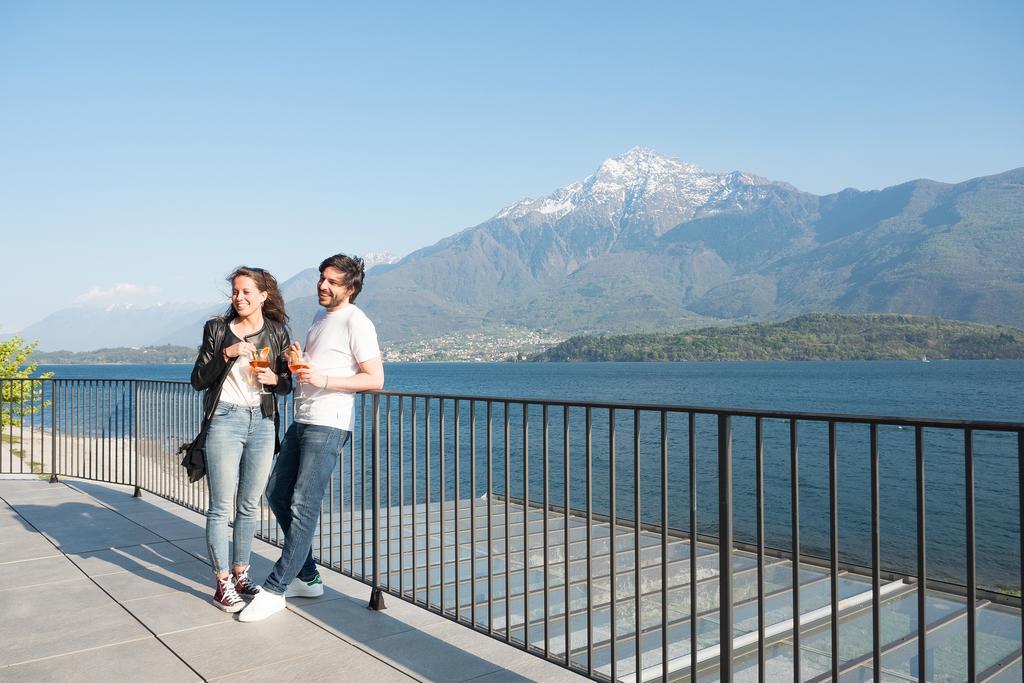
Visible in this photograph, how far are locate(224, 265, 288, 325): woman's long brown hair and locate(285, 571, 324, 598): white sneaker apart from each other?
1.45 metres

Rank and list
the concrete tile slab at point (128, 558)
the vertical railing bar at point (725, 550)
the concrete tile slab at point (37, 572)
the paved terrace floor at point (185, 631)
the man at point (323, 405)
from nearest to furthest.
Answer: the vertical railing bar at point (725, 550)
the paved terrace floor at point (185, 631)
the man at point (323, 405)
the concrete tile slab at point (37, 572)
the concrete tile slab at point (128, 558)

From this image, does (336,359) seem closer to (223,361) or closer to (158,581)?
(223,361)

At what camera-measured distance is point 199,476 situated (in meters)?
3.92

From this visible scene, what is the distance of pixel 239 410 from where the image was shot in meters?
3.88

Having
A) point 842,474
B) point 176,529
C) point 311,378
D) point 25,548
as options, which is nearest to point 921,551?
point 311,378

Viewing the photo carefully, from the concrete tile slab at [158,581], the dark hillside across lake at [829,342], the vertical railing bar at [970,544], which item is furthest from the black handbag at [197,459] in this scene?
the dark hillside across lake at [829,342]

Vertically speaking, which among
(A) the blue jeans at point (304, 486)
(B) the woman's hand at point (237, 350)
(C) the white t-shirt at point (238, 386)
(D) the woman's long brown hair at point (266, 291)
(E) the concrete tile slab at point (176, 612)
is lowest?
(E) the concrete tile slab at point (176, 612)

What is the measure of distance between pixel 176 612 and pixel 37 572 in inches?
55.5

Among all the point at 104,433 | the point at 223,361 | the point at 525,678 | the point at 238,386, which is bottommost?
the point at 525,678

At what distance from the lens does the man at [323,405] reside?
3.66 metres

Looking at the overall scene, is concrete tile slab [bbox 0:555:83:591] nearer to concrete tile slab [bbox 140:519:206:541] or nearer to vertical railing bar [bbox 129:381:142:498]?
concrete tile slab [bbox 140:519:206:541]

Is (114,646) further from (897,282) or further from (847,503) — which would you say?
(897,282)

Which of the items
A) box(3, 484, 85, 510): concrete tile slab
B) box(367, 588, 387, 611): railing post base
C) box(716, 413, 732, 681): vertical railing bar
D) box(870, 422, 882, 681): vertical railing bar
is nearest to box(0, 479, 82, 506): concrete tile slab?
box(3, 484, 85, 510): concrete tile slab

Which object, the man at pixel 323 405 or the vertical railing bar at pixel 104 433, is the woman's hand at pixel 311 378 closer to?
the man at pixel 323 405
